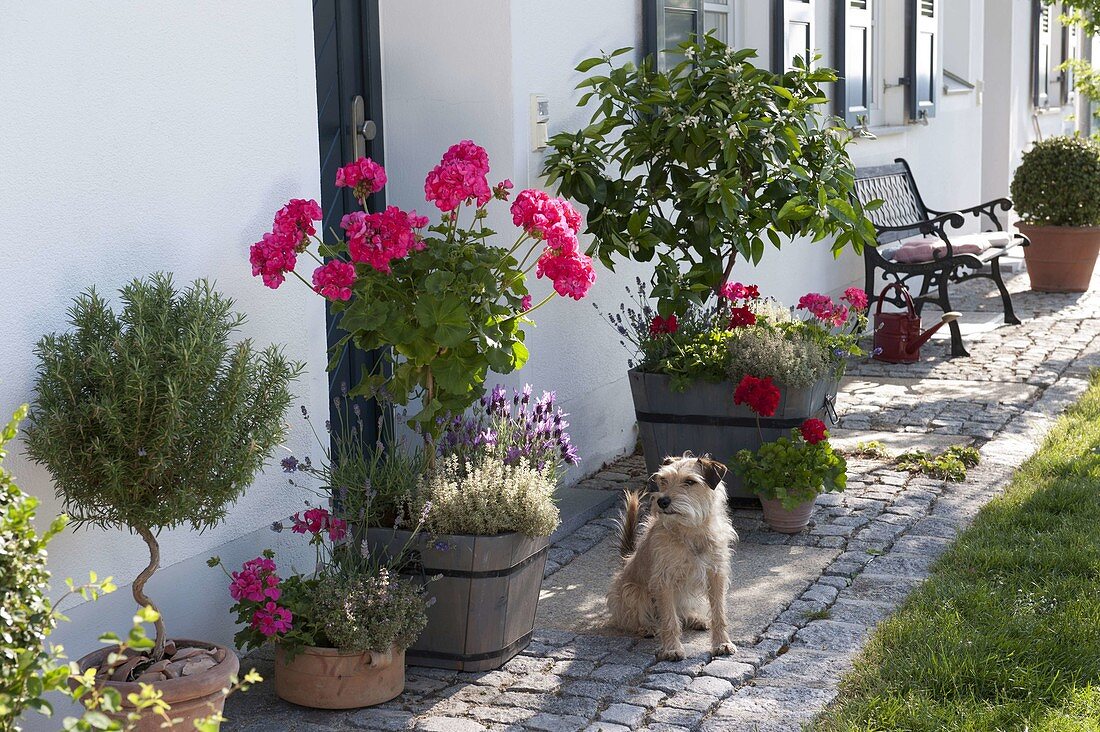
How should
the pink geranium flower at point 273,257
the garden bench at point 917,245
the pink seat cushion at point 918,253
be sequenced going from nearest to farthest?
the pink geranium flower at point 273,257 → the garden bench at point 917,245 → the pink seat cushion at point 918,253

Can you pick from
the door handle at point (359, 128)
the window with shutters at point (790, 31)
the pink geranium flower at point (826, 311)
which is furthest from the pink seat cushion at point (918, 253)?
the door handle at point (359, 128)

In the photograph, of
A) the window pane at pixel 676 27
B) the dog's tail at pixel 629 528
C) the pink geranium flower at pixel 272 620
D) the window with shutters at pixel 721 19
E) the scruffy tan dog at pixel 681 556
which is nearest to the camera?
the pink geranium flower at pixel 272 620

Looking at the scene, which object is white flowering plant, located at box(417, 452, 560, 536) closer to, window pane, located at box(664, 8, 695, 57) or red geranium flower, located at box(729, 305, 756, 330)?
red geranium flower, located at box(729, 305, 756, 330)

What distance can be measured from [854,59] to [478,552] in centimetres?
731

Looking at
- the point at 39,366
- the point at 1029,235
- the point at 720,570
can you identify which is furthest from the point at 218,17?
the point at 1029,235

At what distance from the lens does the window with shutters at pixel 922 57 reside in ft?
36.7

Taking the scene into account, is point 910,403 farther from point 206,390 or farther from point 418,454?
point 206,390

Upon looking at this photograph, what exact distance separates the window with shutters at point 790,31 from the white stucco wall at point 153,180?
465 centimetres

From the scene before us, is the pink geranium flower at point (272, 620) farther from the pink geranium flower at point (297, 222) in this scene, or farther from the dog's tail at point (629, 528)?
the dog's tail at point (629, 528)

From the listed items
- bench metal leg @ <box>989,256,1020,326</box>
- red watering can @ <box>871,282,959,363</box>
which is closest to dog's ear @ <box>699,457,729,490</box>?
red watering can @ <box>871,282,959,363</box>

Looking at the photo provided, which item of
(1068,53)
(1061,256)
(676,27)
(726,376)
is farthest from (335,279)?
(1068,53)

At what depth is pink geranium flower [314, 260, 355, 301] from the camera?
3.69 meters

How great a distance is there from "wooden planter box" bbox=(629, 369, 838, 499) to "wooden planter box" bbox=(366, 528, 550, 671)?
1690 mm

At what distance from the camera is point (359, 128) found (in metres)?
5.28
